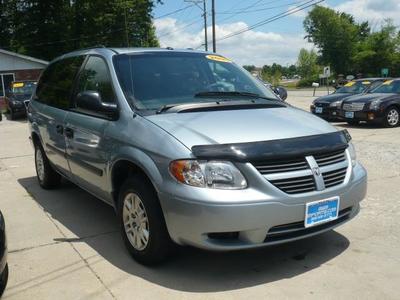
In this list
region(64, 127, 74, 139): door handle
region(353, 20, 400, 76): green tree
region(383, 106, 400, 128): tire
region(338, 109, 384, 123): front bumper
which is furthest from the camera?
region(353, 20, 400, 76): green tree

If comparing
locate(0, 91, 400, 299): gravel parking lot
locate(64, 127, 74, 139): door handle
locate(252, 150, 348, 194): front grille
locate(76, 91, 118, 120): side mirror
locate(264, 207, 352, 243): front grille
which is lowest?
locate(0, 91, 400, 299): gravel parking lot

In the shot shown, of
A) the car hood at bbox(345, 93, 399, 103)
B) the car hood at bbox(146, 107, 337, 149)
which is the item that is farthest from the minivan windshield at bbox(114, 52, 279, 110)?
the car hood at bbox(345, 93, 399, 103)

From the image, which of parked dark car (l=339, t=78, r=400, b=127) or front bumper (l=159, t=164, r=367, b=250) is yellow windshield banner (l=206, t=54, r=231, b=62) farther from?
parked dark car (l=339, t=78, r=400, b=127)

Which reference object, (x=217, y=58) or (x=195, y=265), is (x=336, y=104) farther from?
(x=195, y=265)

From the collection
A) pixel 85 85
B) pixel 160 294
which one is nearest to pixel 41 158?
pixel 85 85

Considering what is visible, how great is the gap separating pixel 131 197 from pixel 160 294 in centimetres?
84

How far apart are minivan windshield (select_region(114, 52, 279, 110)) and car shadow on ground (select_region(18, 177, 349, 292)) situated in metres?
1.30

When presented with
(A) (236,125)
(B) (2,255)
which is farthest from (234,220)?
(B) (2,255)

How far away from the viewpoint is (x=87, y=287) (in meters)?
3.63

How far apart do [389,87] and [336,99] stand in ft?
5.09

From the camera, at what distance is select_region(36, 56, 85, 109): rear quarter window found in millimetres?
5449

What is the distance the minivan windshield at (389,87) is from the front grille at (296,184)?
11551 millimetres

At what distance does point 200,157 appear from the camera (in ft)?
11.1

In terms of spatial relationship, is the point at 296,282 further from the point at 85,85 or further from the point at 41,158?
the point at 41,158
